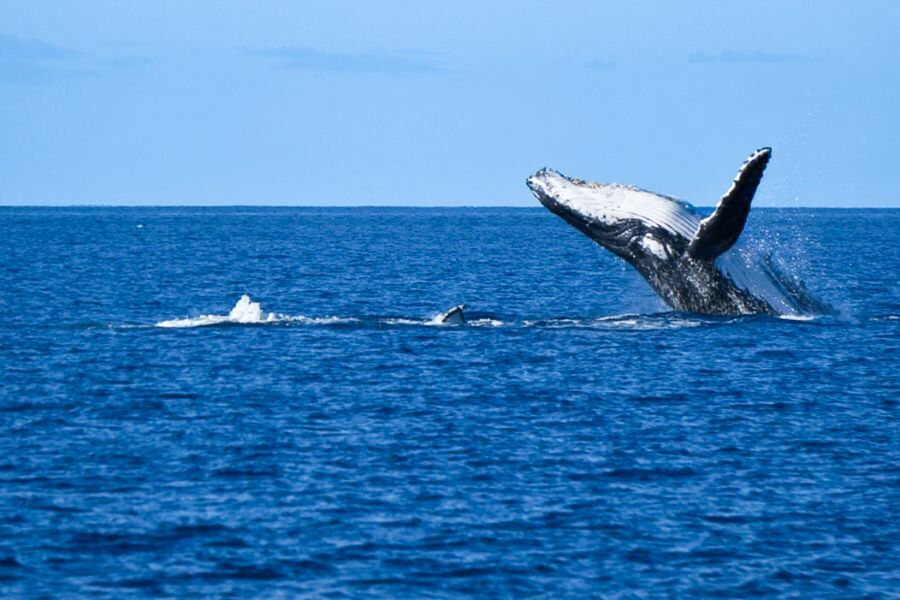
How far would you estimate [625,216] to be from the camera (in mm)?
24578

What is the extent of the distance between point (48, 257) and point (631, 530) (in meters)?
59.4

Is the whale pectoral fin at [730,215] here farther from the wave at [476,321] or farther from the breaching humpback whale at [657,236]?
the wave at [476,321]

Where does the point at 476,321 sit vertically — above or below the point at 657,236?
below

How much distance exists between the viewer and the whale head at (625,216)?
80.2ft

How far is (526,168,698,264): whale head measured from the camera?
2445cm

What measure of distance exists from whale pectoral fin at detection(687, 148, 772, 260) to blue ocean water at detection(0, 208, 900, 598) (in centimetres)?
184

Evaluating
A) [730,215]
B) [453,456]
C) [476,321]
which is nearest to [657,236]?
[730,215]

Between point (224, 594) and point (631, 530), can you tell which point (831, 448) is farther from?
point (224, 594)

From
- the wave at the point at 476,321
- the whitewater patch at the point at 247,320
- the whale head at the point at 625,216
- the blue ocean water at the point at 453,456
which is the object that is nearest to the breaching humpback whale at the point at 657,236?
the whale head at the point at 625,216

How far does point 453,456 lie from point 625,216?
793 cm

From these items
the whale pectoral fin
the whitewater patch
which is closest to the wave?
the whitewater patch

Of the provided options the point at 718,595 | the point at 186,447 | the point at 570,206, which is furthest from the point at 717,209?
the point at 718,595

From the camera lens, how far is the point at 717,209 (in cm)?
2292

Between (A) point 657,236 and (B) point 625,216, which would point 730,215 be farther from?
(B) point 625,216
